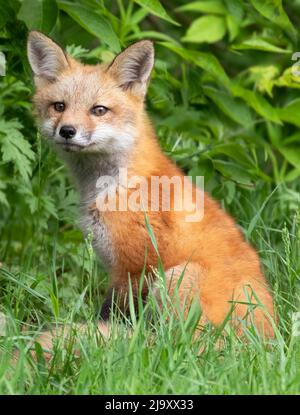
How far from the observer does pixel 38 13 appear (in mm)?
5125

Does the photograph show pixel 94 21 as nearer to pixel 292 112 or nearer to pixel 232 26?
pixel 292 112

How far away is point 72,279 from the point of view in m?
6.11

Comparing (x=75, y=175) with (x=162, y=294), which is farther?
(x=75, y=175)

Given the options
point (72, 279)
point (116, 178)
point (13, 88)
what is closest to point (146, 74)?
point (116, 178)

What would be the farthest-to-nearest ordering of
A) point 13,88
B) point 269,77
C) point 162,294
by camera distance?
1. point 269,77
2. point 13,88
3. point 162,294

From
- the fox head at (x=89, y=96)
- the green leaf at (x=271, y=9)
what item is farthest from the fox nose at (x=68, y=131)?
the green leaf at (x=271, y=9)

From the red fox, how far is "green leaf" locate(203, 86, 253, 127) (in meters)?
0.82

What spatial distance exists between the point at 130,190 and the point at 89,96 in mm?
629

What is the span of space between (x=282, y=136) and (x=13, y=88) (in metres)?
2.15

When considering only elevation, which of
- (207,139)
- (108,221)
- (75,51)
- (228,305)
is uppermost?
(75,51)

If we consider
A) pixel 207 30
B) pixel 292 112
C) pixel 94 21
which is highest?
pixel 207 30

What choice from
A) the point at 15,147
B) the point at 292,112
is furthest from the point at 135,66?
the point at 292,112

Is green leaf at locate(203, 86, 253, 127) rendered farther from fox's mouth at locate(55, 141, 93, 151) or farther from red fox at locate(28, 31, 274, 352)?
fox's mouth at locate(55, 141, 93, 151)

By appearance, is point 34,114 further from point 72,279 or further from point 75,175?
point 72,279
